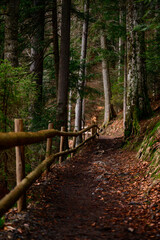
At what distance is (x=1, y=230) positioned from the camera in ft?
8.96

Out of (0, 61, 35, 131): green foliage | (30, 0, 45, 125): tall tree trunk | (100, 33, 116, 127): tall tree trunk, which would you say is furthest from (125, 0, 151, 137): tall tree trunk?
(100, 33, 116, 127): tall tree trunk

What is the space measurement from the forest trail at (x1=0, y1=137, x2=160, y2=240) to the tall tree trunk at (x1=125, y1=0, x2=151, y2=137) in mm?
3216

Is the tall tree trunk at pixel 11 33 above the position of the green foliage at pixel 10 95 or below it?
above

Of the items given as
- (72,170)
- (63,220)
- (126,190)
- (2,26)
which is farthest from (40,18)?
(63,220)

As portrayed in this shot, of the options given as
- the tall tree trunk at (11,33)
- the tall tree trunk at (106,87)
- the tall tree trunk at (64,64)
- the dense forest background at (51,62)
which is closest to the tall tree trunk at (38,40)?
the dense forest background at (51,62)

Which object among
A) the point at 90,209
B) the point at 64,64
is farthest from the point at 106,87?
the point at 90,209

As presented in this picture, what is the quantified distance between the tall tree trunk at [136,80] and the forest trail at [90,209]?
10.6 feet

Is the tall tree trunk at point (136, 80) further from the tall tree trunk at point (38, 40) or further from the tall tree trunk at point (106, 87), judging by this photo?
the tall tree trunk at point (106, 87)

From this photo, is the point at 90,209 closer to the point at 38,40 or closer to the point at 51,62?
the point at 38,40

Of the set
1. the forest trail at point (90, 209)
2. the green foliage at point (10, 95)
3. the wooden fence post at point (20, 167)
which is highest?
the green foliage at point (10, 95)

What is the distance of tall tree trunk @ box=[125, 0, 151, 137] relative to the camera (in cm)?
920

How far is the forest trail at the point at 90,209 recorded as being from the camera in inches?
112

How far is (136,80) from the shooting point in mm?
9203

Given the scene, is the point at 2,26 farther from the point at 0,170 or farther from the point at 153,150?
the point at 153,150
